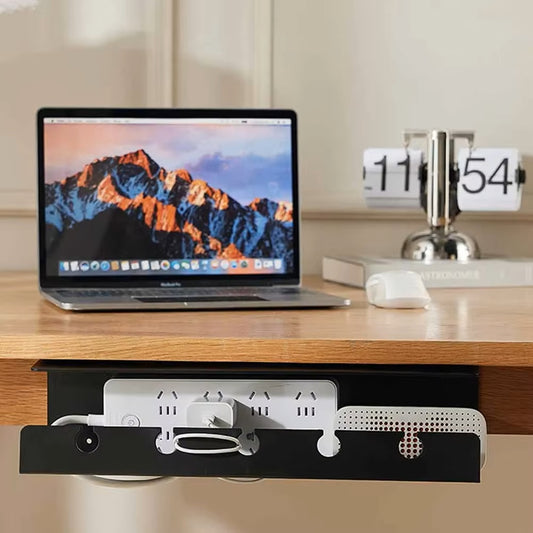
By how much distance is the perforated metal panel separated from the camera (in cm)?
86

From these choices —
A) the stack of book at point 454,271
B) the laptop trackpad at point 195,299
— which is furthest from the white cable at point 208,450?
the stack of book at point 454,271

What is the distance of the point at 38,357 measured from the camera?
0.84 metres

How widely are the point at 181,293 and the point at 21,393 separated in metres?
0.29

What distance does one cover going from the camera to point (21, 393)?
0.90 metres

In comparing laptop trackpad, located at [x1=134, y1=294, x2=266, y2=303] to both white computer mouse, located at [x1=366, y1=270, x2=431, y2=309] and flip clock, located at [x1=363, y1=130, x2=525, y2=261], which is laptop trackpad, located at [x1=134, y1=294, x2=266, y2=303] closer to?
white computer mouse, located at [x1=366, y1=270, x2=431, y2=309]

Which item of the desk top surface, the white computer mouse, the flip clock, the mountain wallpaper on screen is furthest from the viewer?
the flip clock

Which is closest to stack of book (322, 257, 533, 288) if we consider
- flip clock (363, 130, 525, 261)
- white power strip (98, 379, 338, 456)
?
flip clock (363, 130, 525, 261)

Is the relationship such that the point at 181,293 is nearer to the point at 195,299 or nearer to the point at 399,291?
the point at 195,299

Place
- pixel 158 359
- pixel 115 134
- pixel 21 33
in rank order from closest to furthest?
1. pixel 158 359
2. pixel 115 134
3. pixel 21 33

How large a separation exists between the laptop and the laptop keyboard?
0.01 meters

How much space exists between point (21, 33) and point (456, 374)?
99cm

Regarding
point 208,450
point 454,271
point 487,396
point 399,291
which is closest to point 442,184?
point 454,271

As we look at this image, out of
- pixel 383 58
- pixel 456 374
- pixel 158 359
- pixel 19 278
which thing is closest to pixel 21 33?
pixel 19 278

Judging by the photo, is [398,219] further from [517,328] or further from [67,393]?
[67,393]
